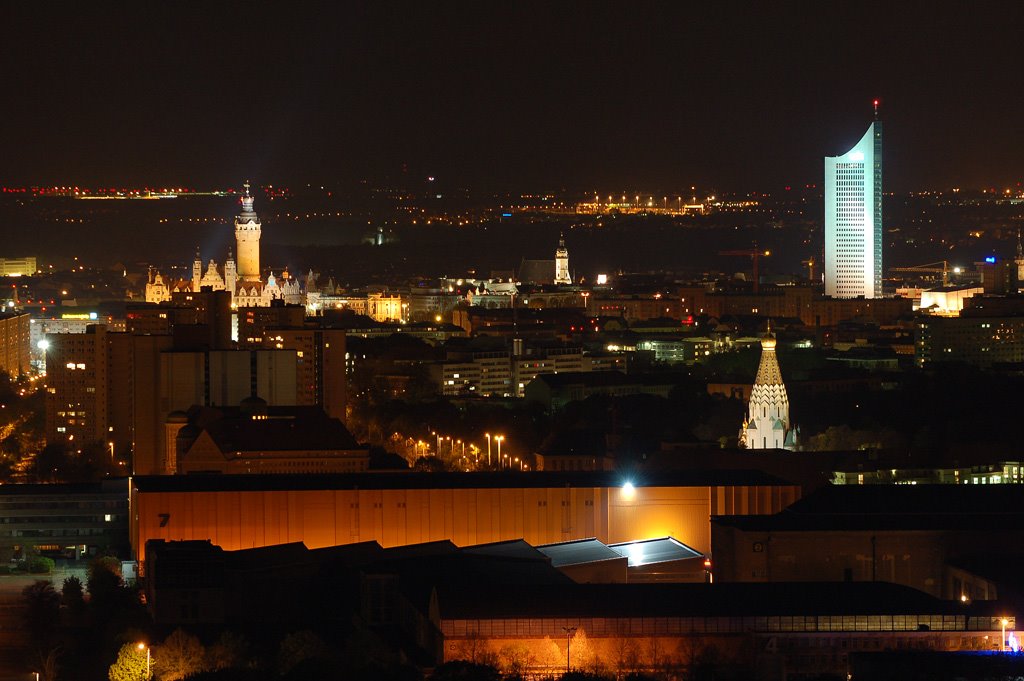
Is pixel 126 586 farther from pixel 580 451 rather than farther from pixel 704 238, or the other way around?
pixel 704 238

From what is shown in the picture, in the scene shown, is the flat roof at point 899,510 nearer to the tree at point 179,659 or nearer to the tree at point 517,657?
the tree at point 517,657

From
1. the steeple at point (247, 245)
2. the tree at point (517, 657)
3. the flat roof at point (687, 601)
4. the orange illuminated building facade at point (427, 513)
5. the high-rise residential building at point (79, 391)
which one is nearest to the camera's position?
the tree at point (517, 657)

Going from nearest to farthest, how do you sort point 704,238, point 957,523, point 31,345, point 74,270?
point 957,523 → point 31,345 → point 74,270 → point 704,238

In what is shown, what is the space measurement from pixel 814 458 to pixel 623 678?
53.8ft

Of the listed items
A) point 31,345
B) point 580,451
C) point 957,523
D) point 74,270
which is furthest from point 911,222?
point 957,523

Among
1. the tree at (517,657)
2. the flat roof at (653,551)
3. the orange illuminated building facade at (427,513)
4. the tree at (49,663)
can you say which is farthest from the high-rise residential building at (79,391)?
the tree at (517,657)

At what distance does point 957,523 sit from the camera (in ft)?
108

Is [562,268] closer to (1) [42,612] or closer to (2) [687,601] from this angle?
(1) [42,612]

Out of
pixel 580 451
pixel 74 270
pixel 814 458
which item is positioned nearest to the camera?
pixel 814 458

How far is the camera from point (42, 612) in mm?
31531

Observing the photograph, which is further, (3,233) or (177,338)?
(3,233)

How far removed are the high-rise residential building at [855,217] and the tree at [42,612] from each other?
245 ft

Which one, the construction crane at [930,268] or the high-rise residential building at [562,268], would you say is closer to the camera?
the construction crane at [930,268]

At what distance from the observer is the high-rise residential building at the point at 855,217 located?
106 m
